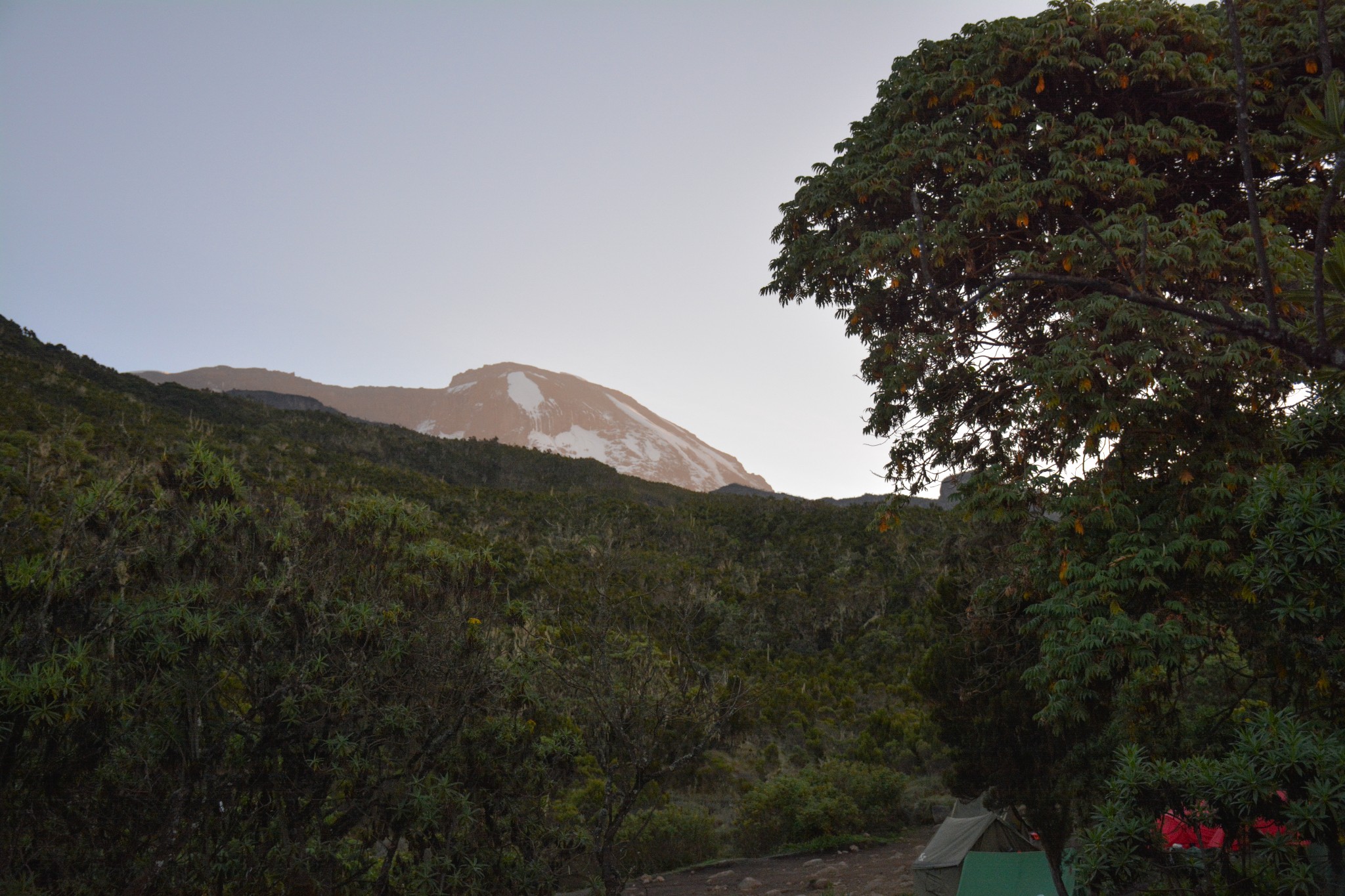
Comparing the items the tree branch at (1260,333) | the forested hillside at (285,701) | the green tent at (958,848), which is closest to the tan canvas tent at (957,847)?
the green tent at (958,848)

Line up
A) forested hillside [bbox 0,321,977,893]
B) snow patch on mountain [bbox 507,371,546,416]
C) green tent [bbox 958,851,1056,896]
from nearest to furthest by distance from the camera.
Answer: forested hillside [bbox 0,321,977,893] < green tent [bbox 958,851,1056,896] < snow patch on mountain [bbox 507,371,546,416]

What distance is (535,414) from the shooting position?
297 ft

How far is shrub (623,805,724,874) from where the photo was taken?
13094mm

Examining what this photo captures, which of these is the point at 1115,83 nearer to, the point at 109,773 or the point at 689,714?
the point at 689,714

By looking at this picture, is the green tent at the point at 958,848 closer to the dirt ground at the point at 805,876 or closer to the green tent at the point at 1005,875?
the green tent at the point at 1005,875

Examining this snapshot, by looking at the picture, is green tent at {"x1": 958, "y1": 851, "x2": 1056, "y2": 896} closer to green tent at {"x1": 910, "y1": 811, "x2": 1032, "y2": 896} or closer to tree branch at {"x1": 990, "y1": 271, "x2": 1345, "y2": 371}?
green tent at {"x1": 910, "y1": 811, "x2": 1032, "y2": 896}

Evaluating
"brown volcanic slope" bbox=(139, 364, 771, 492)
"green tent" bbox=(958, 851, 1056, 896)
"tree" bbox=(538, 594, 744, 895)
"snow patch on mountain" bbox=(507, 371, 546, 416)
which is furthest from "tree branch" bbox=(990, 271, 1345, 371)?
"snow patch on mountain" bbox=(507, 371, 546, 416)

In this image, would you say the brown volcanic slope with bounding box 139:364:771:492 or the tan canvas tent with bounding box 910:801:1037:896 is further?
the brown volcanic slope with bounding box 139:364:771:492

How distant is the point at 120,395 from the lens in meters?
24.7

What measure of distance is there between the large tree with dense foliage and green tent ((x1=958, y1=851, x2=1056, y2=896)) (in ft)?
5.02

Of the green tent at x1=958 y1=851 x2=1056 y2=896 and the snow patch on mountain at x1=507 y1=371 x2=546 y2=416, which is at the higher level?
the snow patch on mountain at x1=507 y1=371 x2=546 y2=416

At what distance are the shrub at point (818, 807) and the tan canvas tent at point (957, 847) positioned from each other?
13.9 ft

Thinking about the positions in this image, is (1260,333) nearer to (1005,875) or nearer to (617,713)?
(617,713)

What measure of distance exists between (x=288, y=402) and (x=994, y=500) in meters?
82.1
